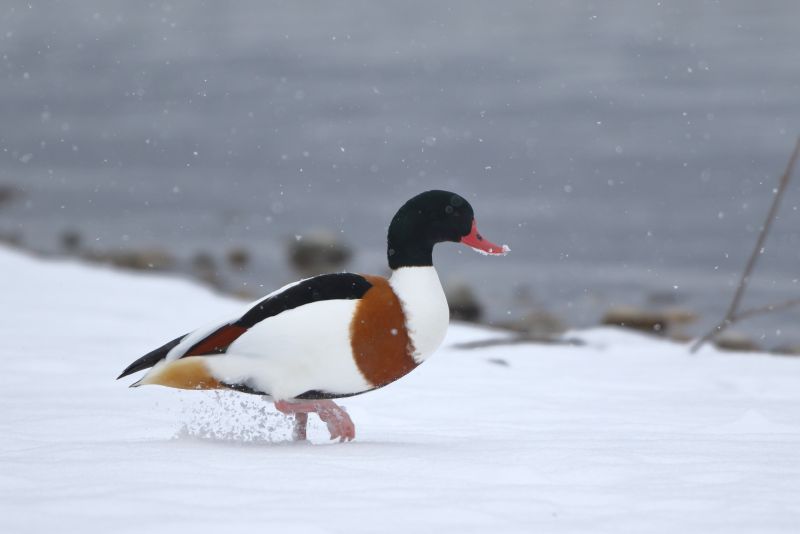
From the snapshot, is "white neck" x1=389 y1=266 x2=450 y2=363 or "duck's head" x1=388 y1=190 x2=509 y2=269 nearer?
"white neck" x1=389 y1=266 x2=450 y2=363

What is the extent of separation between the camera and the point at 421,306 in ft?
11.9

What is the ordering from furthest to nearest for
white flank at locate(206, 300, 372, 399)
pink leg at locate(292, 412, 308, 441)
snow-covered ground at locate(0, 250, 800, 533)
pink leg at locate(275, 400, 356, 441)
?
pink leg at locate(292, 412, 308, 441), pink leg at locate(275, 400, 356, 441), white flank at locate(206, 300, 372, 399), snow-covered ground at locate(0, 250, 800, 533)

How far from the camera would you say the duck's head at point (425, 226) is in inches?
147

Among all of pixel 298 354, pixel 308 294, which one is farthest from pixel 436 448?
pixel 308 294

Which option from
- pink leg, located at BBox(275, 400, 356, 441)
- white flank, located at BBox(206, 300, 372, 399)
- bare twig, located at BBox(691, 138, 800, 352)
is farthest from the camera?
bare twig, located at BBox(691, 138, 800, 352)

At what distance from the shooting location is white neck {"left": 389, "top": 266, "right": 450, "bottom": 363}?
362cm

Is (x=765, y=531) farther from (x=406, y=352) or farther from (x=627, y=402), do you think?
(x=627, y=402)

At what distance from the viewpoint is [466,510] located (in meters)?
2.71

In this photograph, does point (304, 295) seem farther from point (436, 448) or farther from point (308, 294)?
point (436, 448)

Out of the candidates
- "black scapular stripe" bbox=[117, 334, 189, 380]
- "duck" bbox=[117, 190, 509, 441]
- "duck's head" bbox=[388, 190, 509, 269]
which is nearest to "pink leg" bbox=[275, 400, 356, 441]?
"duck" bbox=[117, 190, 509, 441]

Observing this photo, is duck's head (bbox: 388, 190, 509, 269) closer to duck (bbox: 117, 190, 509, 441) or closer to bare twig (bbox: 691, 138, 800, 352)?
duck (bbox: 117, 190, 509, 441)

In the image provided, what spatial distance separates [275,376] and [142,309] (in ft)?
14.6

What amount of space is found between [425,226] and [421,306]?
0.31 metres

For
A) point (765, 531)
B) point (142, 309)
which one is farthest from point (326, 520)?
point (142, 309)
